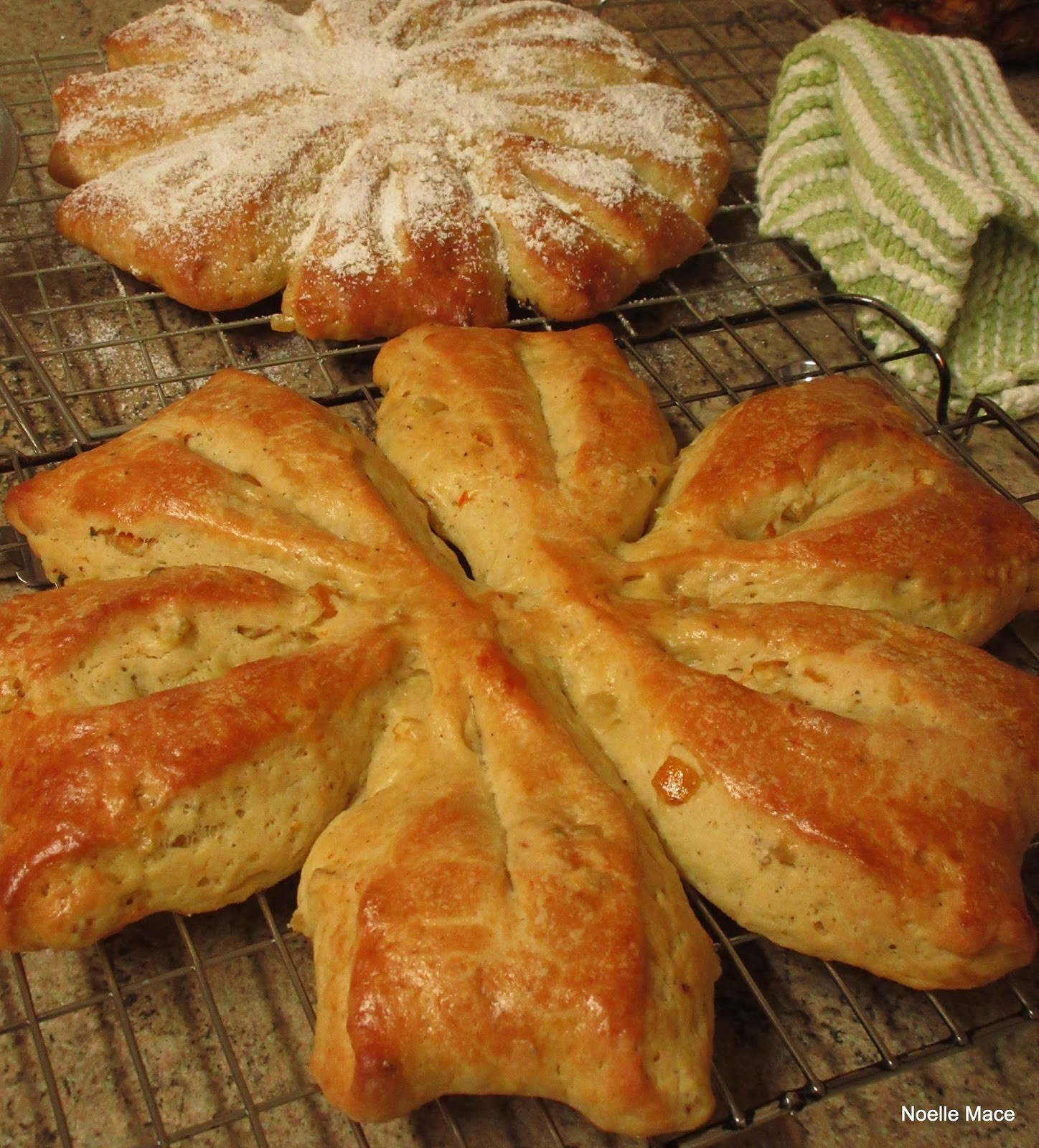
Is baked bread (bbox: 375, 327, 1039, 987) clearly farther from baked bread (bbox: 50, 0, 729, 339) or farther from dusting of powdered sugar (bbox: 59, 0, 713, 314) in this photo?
dusting of powdered sugar (bbox: 59, 0, 713, 314)

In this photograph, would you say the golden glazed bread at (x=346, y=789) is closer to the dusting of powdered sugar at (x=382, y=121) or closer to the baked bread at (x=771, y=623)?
the baked bread at (x=771, y=623)

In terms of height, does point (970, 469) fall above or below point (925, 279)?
below

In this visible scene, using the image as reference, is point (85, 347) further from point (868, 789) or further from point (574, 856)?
point (868, 789)

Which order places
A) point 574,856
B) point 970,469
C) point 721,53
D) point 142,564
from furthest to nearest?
point 721,53 < point 970,469 < point 142,564 < point 574,856

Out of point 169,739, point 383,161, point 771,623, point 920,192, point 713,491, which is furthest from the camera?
point 383,161

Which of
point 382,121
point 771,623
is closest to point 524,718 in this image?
point 771,623

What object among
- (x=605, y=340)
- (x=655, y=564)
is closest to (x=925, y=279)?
(x=605, y=340)

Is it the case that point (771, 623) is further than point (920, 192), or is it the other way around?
point (920, 192)

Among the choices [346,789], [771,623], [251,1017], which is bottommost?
[251,1017]

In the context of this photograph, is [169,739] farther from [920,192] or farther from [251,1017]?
[920,192]
